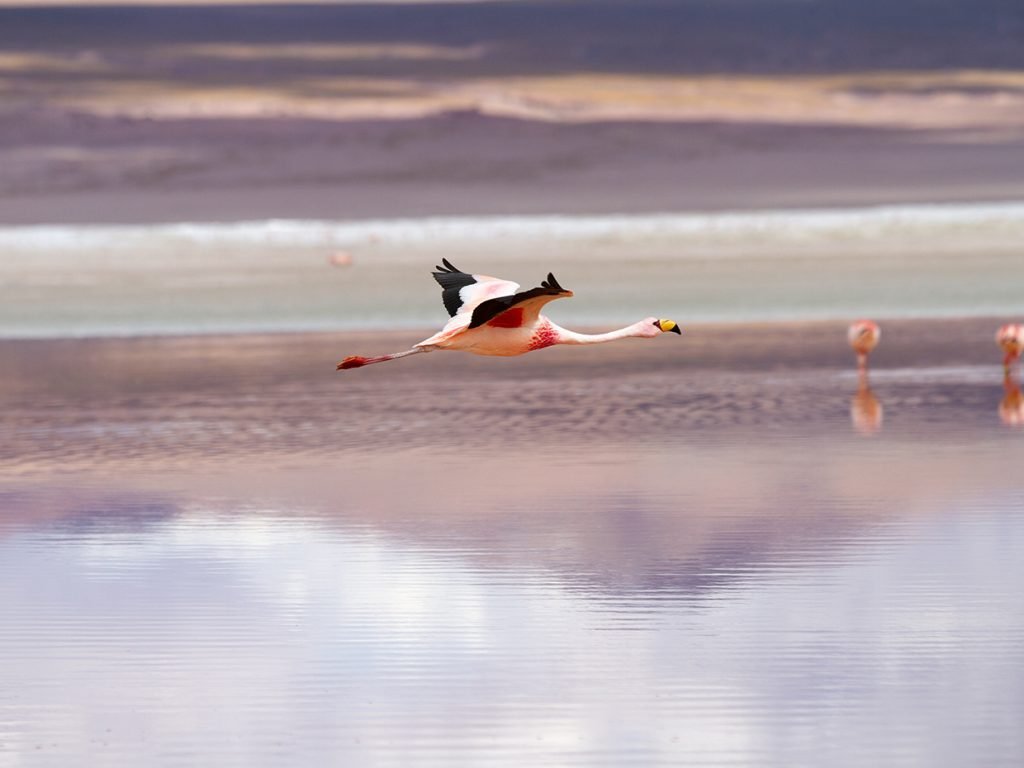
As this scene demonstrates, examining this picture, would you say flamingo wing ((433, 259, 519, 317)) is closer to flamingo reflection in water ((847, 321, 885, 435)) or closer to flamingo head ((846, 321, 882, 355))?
flamingo reflection in water ((847, 321, 885, 435))

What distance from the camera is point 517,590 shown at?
9586 mm

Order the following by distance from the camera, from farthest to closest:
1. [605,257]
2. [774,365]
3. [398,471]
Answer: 1. [605,257]
2. [774,365]
3. [398,471]

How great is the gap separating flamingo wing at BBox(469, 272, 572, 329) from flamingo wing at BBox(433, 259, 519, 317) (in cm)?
31

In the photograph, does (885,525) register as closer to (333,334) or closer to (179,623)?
(179,623)

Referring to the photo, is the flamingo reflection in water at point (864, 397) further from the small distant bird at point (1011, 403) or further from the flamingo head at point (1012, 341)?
the flamingo head at point (1012, 341)

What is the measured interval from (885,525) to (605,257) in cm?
3447

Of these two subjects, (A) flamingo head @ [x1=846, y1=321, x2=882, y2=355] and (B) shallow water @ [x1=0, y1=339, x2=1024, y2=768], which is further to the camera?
(A) flamingo head @ [x1=846, y1=321, x2=882, y2=355]

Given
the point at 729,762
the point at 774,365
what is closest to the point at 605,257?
the point at 774,365

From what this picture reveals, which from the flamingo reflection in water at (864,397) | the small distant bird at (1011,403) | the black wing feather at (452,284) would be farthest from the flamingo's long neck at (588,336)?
the small distant bird at (1011,403)

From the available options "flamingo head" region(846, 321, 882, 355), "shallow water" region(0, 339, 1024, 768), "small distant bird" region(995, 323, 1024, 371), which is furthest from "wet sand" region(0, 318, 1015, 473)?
"flamingo head" region(846, 321, 882, 355)

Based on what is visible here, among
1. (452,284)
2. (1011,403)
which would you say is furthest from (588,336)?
(1011,403)

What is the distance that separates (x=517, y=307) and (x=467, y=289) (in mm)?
1164

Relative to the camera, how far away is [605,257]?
149 ft

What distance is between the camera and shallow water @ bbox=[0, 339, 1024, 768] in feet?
24.0
